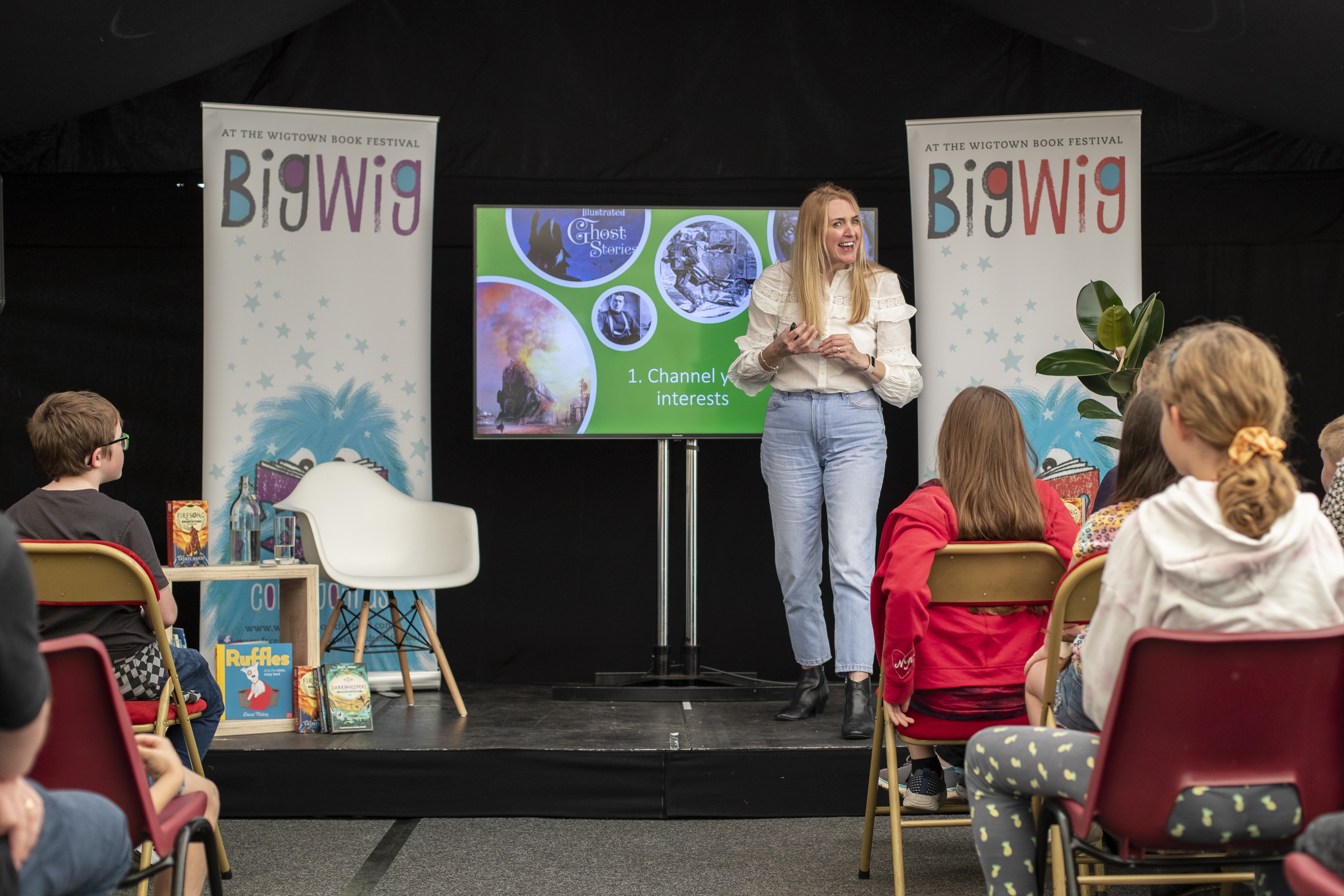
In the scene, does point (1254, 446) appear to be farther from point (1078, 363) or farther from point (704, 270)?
point (704, 270)

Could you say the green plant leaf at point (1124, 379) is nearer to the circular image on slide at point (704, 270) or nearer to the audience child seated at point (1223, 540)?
the circular image on slide at point (704, 270)

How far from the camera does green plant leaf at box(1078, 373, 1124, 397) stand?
3.91 m

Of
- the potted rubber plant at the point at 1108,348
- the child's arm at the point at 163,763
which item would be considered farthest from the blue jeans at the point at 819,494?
the child's arm at the point at 163,763

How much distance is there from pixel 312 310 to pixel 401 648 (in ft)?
4.44

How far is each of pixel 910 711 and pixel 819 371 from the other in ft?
4.54

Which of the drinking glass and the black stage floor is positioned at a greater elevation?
the drinking glass

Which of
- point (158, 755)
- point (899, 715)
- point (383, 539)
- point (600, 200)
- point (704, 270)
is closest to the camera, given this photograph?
point (158, 755)

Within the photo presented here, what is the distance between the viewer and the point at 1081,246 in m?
4.52

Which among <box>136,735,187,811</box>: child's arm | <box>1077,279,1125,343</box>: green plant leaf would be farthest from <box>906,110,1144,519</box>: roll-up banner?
<box>136,735,187,811</box>: child's arm

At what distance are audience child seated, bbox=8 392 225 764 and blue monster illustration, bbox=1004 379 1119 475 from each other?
309 centimetres

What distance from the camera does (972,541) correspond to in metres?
2.43

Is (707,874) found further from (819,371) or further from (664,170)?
(664,170)

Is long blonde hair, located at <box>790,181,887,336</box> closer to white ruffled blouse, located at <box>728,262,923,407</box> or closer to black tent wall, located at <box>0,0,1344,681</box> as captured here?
white ruffled blouse, located at <box>728,262,923,407</box>

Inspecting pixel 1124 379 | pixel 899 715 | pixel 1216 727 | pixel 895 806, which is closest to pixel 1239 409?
pixel 1216 727
